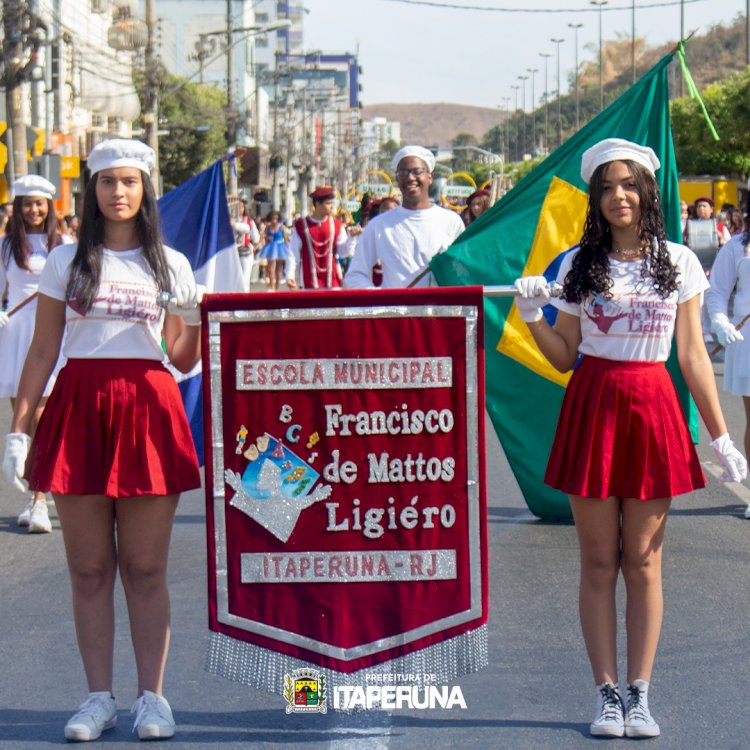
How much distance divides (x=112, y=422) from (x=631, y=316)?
1641 mm

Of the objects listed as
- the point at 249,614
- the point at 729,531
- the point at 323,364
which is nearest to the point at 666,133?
the point at 729,531

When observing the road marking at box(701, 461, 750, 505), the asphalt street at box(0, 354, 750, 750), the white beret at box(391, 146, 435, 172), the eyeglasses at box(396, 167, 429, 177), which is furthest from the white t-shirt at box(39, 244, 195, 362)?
the road marking at box(701, 461, 750, 505)

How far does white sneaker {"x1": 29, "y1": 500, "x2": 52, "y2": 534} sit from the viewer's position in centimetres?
848

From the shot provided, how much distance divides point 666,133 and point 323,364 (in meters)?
3.00

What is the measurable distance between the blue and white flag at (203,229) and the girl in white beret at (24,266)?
1089mm

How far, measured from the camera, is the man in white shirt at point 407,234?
8781 mm

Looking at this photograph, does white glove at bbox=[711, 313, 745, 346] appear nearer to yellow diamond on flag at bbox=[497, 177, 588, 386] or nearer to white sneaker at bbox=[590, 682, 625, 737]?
yellow diamond on flag at bbox=[497, 177, 588, 386]

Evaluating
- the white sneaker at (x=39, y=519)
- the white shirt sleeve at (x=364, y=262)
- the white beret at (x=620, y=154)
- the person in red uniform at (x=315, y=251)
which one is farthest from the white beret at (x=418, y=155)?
the person in red uniform at (x=315, y=251)

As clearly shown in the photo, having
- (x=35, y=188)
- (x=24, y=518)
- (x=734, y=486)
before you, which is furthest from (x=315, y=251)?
(x=35, y=188)

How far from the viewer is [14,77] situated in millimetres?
22250

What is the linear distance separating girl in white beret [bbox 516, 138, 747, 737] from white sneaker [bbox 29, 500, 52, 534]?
4.30m

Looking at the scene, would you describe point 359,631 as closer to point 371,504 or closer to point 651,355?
point 371,504

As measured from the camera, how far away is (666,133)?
7168 millimetres

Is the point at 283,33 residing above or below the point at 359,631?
above
